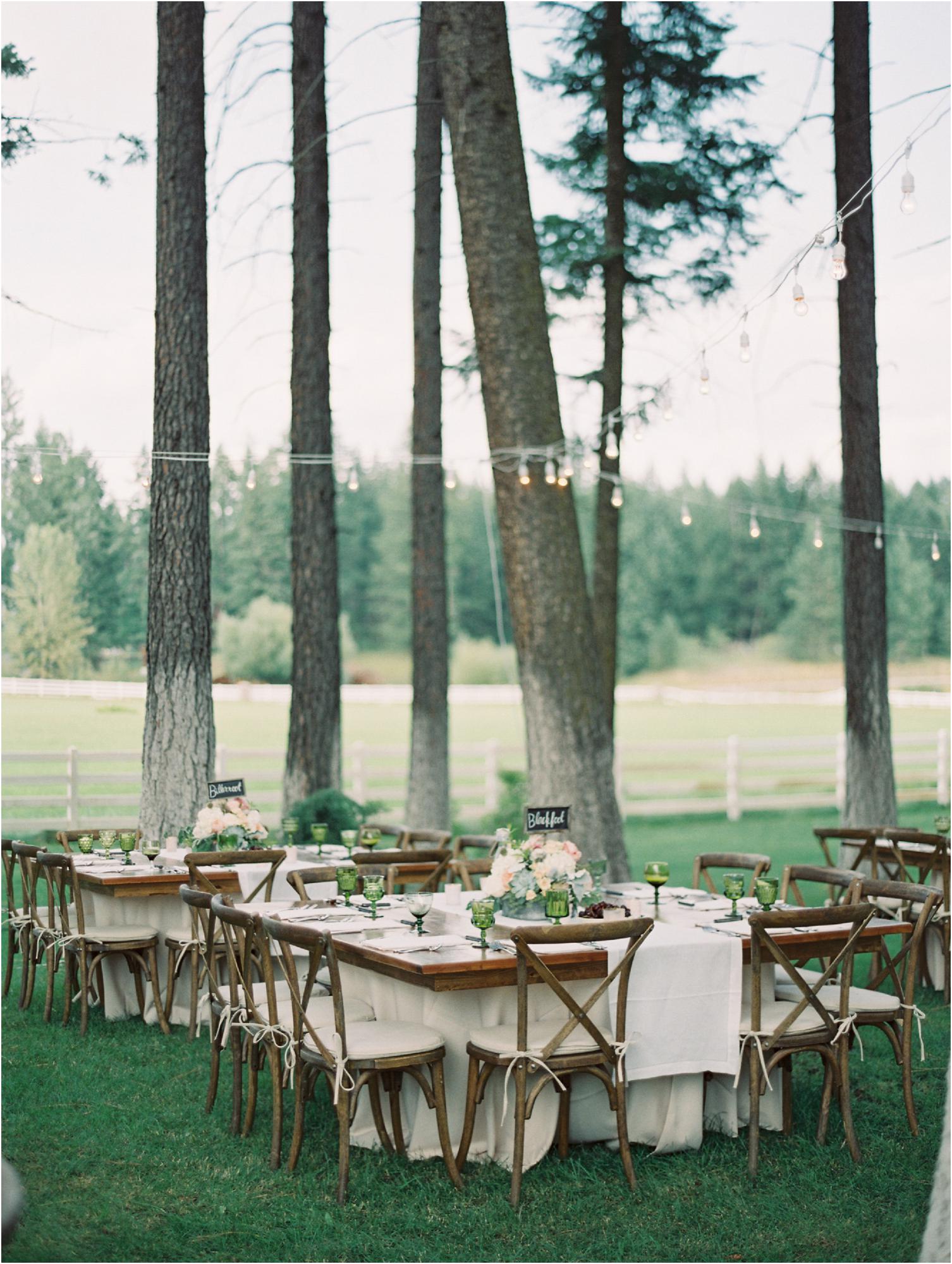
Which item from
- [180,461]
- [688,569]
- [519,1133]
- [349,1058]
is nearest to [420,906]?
[349,1058]

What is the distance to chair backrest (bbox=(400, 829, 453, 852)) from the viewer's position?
805cm

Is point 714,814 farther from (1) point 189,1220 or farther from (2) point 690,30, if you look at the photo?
(1) point 189,1220

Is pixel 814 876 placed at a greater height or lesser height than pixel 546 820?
lesser

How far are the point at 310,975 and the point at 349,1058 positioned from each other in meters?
Answer: 0.29

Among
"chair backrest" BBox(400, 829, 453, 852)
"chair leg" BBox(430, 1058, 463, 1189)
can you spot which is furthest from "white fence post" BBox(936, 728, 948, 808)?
"chair leg" BBox(430, 1058, 463, 1189)

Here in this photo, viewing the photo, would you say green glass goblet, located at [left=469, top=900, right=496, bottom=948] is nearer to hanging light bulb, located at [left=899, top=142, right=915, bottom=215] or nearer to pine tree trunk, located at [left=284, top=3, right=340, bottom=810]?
hanging light bulb, located at [left=899, top=142, right=915, bottom=215]

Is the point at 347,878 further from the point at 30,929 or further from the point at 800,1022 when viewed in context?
the point at 30,929

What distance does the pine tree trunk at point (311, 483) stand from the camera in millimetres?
10930

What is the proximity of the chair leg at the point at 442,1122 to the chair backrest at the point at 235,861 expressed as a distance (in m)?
2.12

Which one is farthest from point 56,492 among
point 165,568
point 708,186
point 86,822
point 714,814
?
point 714,814

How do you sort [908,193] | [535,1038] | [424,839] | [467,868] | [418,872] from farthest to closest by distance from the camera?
[424,839]
[418,872]
[467,868]
[535,1038]
[908,193]

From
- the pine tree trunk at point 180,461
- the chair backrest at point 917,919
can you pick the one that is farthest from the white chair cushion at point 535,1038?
the pine tree trunk at point 180,461

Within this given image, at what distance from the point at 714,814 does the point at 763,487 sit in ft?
76.7

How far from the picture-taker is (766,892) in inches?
214
